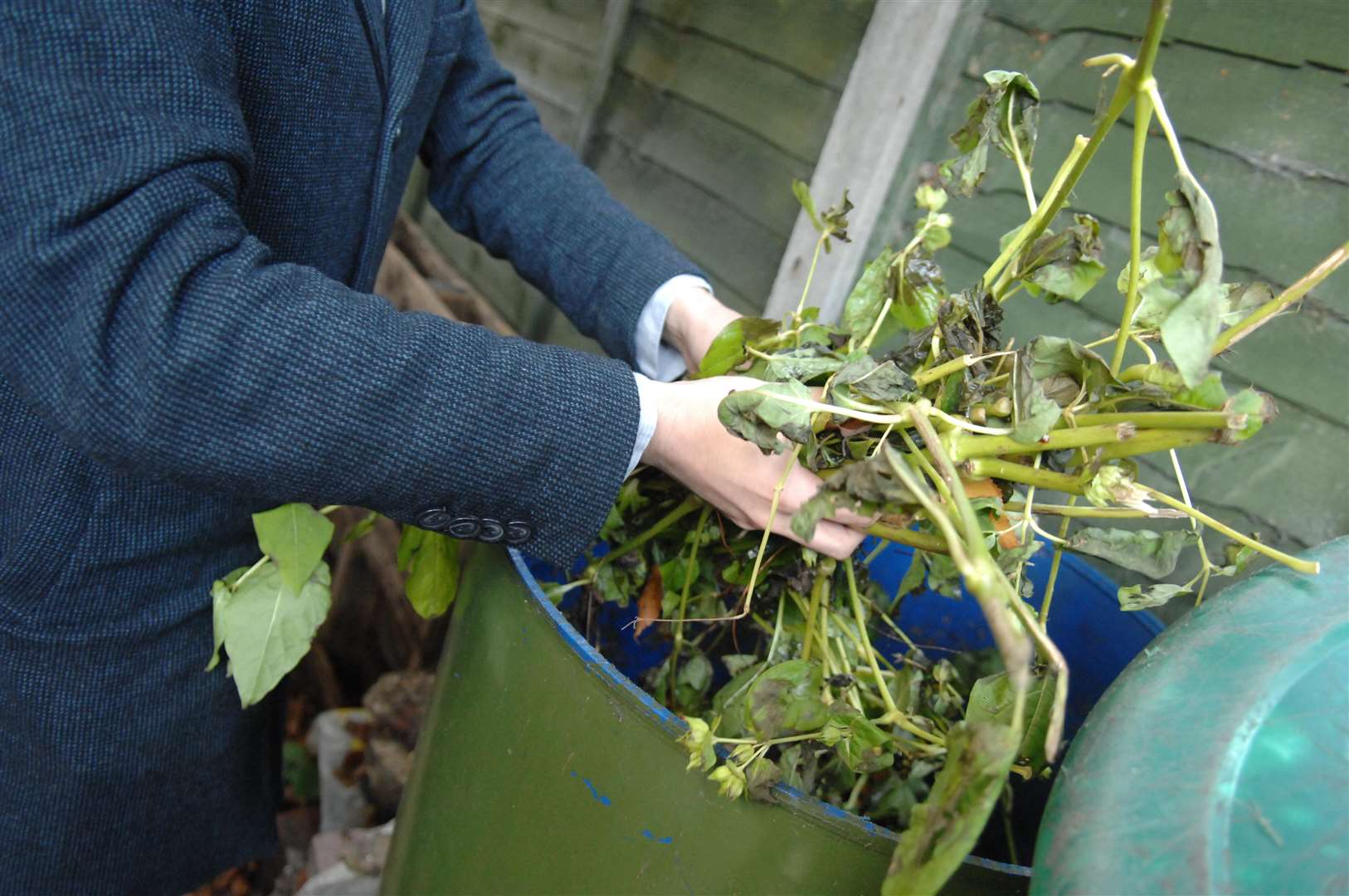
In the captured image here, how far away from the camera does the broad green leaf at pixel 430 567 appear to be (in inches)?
32.8

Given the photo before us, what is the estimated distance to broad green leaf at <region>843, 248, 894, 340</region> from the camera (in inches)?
28.7

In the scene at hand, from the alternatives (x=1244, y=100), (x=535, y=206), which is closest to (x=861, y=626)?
(x=535, y=206)

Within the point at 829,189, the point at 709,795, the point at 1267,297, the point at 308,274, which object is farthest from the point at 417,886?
the point at 829,189

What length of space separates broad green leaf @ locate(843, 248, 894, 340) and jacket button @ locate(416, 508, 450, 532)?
34cm

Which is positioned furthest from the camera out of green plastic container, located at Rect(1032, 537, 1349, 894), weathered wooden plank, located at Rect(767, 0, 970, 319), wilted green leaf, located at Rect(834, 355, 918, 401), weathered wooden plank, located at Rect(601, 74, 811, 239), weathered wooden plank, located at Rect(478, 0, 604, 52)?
weathered wooden plank, located at Rect(478, 0, 604, 52)

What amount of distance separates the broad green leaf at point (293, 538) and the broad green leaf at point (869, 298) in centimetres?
46

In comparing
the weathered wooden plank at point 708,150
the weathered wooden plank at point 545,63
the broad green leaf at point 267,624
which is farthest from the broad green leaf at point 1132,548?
the weathered wooden plank at point 545,63

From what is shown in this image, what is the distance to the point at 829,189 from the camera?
1.37 m

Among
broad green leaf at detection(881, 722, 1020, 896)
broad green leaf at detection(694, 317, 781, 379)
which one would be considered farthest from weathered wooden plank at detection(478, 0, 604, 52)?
broad green leaf at detection(881, 722, 1020, 896)

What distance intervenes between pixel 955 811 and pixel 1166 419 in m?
0.26

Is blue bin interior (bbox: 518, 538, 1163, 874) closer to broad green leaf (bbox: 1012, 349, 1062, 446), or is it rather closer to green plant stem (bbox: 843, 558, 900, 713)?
green plant stem (bbox: 843, 558, 900, 713)

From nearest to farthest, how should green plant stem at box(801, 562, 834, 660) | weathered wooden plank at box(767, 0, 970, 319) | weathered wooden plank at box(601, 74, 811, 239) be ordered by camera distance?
green plant stem at box(801, 562, 834, 660) < weathered wooden plank at box(767, 0, 970, 319) < weathered wooden plank at box(601, 74, 811, 239)

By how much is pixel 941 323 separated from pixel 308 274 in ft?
1.40

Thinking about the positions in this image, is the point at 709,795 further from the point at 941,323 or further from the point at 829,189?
the point at 829,189
